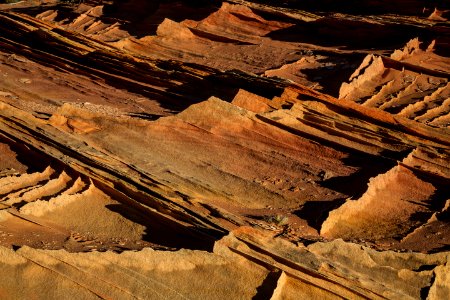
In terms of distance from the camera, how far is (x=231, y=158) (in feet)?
29.8

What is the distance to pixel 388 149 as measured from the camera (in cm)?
905

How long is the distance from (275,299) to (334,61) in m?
7.80

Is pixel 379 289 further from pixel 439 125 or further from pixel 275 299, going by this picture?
pixel 439 125

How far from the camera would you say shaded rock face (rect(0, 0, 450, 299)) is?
19.9 ft

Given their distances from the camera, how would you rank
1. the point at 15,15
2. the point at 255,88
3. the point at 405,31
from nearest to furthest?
the point at 255,88 < the point at 405,31 < the point at 15,15

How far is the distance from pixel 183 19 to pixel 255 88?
6.08 metres

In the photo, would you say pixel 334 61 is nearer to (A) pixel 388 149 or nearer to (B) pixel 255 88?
(B) pixel 255 88

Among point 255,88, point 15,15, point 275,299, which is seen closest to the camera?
point 275,299

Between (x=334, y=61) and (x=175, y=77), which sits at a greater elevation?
(x=334, y=61)

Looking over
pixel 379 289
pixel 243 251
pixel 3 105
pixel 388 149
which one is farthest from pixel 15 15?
pixel 379 289

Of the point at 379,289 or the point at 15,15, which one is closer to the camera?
the point at 379,289

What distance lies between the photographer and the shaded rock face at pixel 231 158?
6.06m

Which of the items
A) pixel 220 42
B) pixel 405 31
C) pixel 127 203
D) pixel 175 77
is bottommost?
pixel 127 203

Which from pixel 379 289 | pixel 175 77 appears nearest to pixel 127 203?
pixel 379 289
